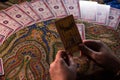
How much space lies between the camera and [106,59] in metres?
1.25

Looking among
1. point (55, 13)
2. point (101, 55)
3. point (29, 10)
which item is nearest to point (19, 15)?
point (29, 10)

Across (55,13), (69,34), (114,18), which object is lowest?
(114,18)

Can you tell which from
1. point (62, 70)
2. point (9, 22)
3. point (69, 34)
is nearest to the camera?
point (62, 70)

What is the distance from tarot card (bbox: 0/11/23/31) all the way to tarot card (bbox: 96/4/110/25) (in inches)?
19.0

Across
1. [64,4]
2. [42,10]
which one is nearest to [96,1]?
[64,4]

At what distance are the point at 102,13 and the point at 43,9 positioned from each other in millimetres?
372

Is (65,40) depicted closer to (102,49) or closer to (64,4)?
(102,49)

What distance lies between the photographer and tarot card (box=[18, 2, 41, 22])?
1.63 meters

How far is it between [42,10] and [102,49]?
1.84ft

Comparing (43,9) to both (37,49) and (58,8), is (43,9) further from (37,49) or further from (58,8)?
(37,49)

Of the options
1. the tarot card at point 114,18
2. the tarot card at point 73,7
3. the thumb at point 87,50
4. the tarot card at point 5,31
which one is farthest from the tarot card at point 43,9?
the thumb at point 87,50

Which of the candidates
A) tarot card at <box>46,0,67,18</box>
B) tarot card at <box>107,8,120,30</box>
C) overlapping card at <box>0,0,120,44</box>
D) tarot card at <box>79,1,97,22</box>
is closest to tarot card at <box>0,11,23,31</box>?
overlapping card at <box>0,0,120,44</box>

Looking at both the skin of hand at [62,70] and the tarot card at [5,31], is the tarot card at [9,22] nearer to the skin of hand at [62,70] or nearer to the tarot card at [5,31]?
the tarot card at [5,31]

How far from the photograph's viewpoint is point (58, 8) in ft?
5.59
